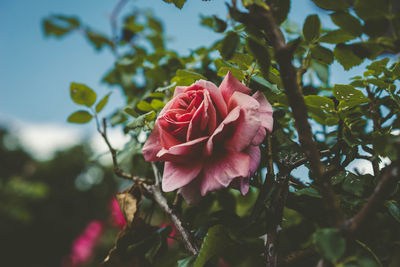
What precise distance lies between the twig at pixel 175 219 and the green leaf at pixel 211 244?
0.05 meters

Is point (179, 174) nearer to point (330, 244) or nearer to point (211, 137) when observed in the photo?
point (211, 137)

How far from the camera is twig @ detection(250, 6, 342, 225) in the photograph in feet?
0.91

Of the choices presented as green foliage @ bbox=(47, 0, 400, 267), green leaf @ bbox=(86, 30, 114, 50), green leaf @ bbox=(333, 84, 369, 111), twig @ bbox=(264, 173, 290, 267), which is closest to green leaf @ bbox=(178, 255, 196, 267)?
Result: green foliage @ bbox=(47, 0, 400, 267)

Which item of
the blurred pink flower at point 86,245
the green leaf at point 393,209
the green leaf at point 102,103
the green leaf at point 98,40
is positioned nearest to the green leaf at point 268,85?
the green leaf at point 393,209

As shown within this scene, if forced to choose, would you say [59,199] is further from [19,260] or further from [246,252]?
[246,252]

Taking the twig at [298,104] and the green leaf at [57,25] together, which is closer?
the twig at [298,104]

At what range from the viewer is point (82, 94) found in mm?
605

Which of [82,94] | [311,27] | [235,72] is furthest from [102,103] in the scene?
[311,27]

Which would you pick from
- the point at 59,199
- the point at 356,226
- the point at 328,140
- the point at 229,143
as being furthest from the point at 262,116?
the point at 59,199

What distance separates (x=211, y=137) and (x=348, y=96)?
25 centimetres

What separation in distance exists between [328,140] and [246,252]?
0.30 metres

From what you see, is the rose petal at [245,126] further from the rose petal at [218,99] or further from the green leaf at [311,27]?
the green leaf at [311,27]

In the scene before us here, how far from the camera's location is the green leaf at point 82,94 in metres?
0.59

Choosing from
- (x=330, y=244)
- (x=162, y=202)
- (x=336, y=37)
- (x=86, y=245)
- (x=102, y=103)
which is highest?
(x=336, y=37)
